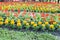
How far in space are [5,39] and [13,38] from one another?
24 cm

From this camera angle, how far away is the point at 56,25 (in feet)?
20.7

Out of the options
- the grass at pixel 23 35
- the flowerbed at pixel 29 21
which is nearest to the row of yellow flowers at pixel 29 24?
the flowerbed at pixel 29 21

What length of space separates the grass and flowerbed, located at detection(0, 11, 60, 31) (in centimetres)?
36

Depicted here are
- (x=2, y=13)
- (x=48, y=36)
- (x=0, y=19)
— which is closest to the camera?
(x=48, y=36)

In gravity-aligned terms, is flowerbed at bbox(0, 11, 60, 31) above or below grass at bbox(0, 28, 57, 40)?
above

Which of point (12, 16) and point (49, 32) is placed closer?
point (49, 32)

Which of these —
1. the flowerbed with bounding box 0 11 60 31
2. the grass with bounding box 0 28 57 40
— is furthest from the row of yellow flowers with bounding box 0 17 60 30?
the grass with bounding box 0 28 57 40

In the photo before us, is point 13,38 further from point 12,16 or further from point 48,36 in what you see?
point 12,16

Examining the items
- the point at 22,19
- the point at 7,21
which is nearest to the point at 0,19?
the point at 7,21

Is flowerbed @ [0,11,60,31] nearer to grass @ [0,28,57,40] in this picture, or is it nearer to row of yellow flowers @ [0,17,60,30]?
row of yellow flowers @ [0,17,60,30]

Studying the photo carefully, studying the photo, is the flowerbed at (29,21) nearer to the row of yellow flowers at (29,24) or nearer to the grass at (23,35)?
the row of yellow flowers at (29,24)

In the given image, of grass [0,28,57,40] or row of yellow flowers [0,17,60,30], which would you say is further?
row of yellow flowers [0,17,60,30]

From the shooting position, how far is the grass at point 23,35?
5.48 metres

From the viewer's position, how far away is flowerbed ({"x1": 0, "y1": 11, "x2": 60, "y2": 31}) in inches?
247
